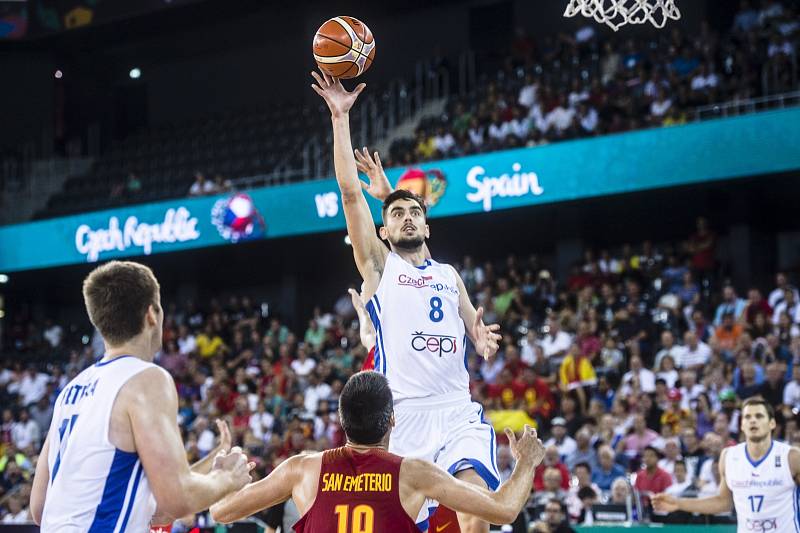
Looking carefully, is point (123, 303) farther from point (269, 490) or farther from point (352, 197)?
point (352, 197)

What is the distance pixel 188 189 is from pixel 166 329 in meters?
3.15

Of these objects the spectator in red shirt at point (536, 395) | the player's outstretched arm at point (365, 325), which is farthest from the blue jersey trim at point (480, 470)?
the spectator in red shirt at point (536, 395)

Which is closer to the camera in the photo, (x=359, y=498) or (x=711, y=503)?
(x=359, y=498)

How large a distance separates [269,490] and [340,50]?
381 cm

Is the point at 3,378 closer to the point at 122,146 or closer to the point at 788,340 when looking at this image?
the point at 122,146

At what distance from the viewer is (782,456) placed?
9383 mm

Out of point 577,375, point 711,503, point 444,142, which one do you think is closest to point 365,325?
point 711,503

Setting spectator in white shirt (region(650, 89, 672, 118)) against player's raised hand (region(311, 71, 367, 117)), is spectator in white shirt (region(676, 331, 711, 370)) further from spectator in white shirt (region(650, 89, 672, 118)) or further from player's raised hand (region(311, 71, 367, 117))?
player's raised hand (region(311, 71, 367, 117))

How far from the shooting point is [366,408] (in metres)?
4.89

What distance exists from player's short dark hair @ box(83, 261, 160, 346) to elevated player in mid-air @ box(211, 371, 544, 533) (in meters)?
1.06

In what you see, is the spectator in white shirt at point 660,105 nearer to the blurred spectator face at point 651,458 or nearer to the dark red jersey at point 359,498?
the blurred spectator face at point 651,458

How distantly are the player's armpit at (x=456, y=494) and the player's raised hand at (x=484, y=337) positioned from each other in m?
1.81

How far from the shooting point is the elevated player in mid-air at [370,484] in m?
4.79

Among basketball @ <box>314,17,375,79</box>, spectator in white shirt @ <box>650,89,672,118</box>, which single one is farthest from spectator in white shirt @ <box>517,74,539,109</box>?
basketball @ <box>314,17,375,79</box>
